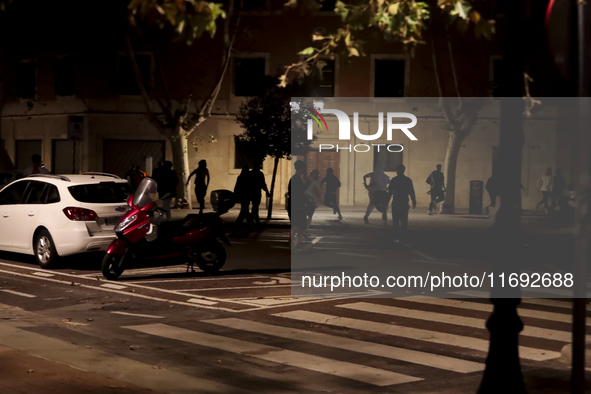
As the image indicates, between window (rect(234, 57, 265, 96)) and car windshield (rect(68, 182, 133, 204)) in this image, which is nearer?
car windshield (rect(68, 182, 133, 204))

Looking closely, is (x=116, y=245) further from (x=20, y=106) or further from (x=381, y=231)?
(x=20, y=106)

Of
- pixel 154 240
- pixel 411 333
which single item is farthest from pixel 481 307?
pixel 154 240

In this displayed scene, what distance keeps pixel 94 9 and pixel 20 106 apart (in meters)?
9.83

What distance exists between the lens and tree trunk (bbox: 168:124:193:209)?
30.5 meters

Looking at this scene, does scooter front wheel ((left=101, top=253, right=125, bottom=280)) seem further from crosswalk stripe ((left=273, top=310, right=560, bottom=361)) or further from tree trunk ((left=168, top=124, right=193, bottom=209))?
tree trunk ((left=168, top=124, right=193, bottom=209))

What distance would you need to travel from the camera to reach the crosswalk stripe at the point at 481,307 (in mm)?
9750

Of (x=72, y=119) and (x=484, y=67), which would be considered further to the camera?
(x=484, y=67)

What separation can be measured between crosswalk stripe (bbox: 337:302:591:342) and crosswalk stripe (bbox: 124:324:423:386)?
229 cm

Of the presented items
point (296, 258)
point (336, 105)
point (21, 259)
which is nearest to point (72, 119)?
point (21, 259)

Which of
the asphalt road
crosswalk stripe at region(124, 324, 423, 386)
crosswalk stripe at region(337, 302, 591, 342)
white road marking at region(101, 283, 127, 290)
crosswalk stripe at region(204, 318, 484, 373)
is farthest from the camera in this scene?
white road marking at region(101, 283, 127, 290)

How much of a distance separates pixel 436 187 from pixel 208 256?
18819mm

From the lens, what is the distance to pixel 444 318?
9.63m

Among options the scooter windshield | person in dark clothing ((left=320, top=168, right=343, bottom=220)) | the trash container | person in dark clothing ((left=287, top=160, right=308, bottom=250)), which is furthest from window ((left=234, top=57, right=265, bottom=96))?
the scooter windshield

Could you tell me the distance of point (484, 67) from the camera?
3403 centimetres
